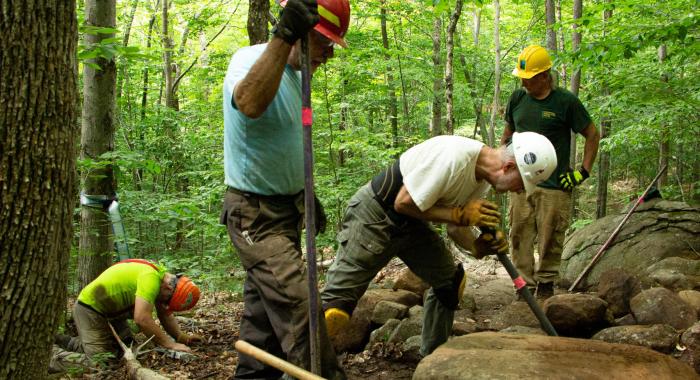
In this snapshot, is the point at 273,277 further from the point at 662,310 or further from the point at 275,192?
the point at 662,310

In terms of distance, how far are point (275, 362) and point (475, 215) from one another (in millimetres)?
1596

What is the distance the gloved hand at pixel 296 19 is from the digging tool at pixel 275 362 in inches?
61.3

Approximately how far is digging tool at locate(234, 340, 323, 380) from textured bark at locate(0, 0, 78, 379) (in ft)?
3.21

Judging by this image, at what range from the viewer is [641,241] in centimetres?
709

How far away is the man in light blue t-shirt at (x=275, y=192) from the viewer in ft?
8.99

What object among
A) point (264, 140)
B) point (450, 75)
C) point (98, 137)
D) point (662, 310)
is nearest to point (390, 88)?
point (450, 75)

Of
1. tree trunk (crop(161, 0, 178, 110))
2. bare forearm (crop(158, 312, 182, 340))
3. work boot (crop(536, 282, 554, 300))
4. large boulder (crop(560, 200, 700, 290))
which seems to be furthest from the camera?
tree trunk (crop(161, 0, 178, 110))

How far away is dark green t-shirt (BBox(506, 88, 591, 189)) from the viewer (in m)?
5.43

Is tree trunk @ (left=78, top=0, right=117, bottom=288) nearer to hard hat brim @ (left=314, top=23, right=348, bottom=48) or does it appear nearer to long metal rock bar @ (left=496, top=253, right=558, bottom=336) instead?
hard hat brim @ (left=314, top=23, right=348, bottom=48)

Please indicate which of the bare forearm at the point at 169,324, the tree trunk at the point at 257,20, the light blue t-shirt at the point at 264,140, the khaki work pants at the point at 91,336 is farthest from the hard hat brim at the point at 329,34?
the khaki work pants at the point at 91,336

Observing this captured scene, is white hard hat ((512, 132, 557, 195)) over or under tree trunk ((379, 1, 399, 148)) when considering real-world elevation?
under

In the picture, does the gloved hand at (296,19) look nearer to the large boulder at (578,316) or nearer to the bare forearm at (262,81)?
the bare forearm at (262,81)

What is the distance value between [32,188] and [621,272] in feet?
16.9

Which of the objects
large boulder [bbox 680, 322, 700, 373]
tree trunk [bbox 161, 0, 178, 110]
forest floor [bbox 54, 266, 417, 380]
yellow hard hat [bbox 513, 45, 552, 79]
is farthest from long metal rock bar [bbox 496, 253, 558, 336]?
tree trunk [bbox 161, 0, 178, 110]
